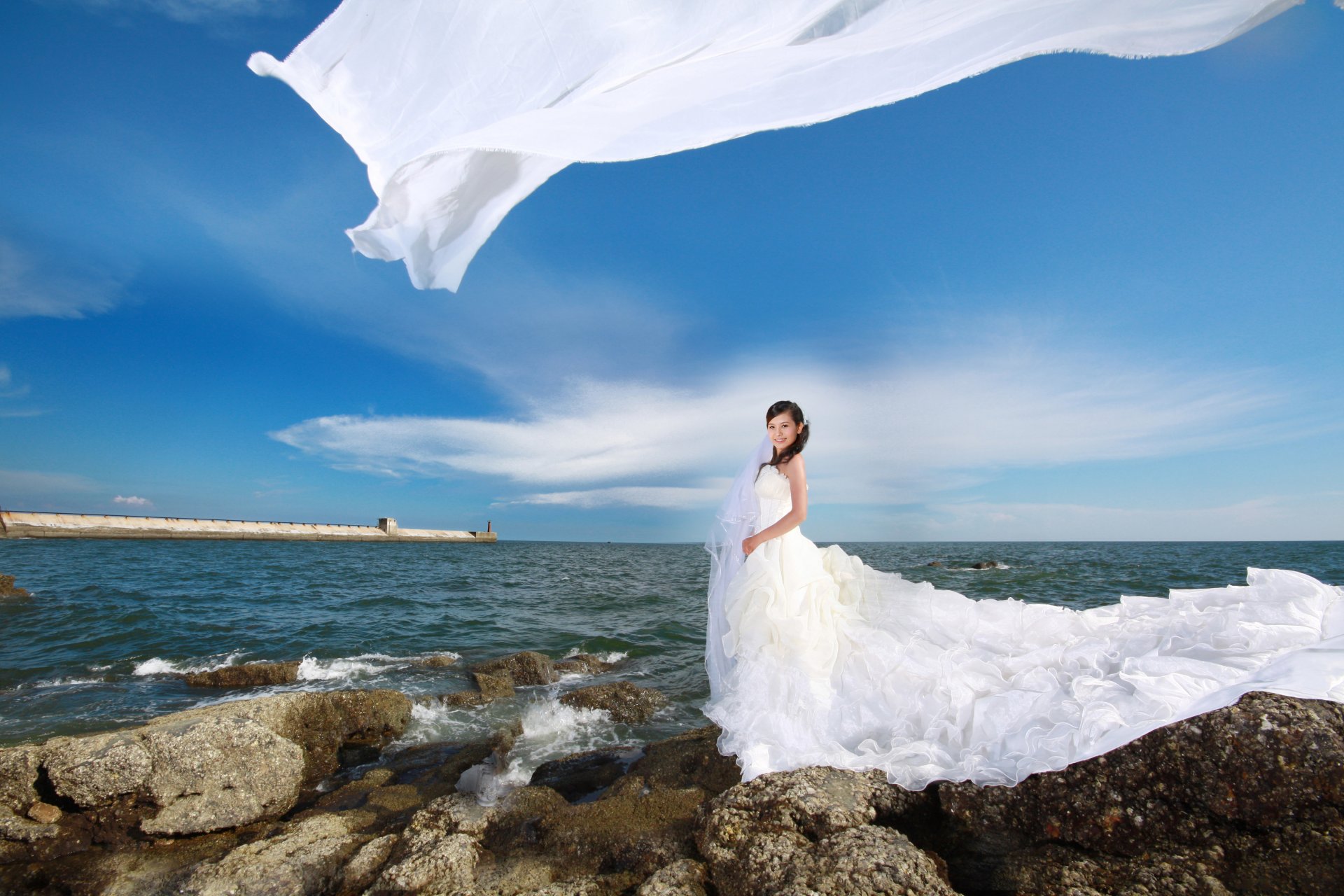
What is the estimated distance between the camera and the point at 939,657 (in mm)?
3830

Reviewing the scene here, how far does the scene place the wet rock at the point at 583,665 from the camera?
8.95 meters

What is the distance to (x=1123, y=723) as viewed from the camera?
9.41 feet

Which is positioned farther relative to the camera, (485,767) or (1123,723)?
(485,767)

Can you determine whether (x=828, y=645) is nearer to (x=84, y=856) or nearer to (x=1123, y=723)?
(x=1123, y=723)

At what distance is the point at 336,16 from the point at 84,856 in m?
5.07

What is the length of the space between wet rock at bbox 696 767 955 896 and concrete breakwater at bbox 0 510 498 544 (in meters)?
66.4

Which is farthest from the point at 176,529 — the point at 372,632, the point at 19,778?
the point at 19,778

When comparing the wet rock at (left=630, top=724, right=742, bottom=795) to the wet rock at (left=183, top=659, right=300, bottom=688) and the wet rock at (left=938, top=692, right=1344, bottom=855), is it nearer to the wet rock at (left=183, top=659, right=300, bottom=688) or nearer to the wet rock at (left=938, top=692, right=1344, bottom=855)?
the wet rock at (left=938, top=692, right=1344, bottom=855)

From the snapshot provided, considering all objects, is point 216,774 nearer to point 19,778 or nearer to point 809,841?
point 19,778

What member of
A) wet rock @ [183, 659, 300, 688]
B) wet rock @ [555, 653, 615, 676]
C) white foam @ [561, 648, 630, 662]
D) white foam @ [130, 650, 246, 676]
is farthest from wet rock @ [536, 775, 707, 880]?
white foam @ [130, 650, 246, 676]

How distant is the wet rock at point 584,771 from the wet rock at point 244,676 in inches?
214

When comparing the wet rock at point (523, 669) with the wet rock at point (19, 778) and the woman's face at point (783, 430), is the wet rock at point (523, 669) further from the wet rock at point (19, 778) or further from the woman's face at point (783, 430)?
the woman's face at point (783, 430)

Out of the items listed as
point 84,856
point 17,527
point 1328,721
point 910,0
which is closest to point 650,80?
point 910,0

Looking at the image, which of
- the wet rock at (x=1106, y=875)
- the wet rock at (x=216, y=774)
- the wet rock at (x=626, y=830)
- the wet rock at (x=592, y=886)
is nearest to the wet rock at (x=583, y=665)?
the wet rock at (x=216, y=774)
